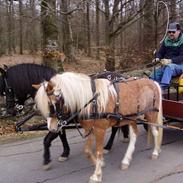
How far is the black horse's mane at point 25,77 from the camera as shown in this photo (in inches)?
213

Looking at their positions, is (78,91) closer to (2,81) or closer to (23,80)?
(23,80)

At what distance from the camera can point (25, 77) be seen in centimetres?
543

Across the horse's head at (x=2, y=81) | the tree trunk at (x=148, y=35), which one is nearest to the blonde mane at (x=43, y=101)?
the horse's head at (x=2, y=81)

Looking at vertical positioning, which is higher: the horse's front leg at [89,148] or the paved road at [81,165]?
the horse's front leg at [89,148]

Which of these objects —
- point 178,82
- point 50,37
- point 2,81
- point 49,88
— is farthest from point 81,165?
point 50,37

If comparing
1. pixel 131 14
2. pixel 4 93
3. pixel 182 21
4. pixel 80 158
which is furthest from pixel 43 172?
pixel 182 21

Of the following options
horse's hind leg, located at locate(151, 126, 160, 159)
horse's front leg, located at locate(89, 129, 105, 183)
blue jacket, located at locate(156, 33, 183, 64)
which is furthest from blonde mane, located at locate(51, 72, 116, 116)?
blue jacket, located at locate(156, 33, 183, 64)

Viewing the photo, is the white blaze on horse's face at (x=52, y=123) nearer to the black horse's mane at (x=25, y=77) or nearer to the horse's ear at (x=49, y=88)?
the horse's ear at (x=49, y=88)

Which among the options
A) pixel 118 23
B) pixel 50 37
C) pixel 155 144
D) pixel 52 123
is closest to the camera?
pixel 52 123

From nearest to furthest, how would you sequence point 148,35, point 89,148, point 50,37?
point 89,148, point 50,37, point 148,35

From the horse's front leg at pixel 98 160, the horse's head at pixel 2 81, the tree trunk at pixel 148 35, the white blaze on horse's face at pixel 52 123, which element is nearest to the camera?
the white blaze on horse's face at pixel 52 123

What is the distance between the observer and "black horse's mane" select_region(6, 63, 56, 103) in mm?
5406

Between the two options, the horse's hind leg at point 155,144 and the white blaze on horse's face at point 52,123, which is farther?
the horse's hind leg at point 155,144

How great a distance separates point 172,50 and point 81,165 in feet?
8.57
